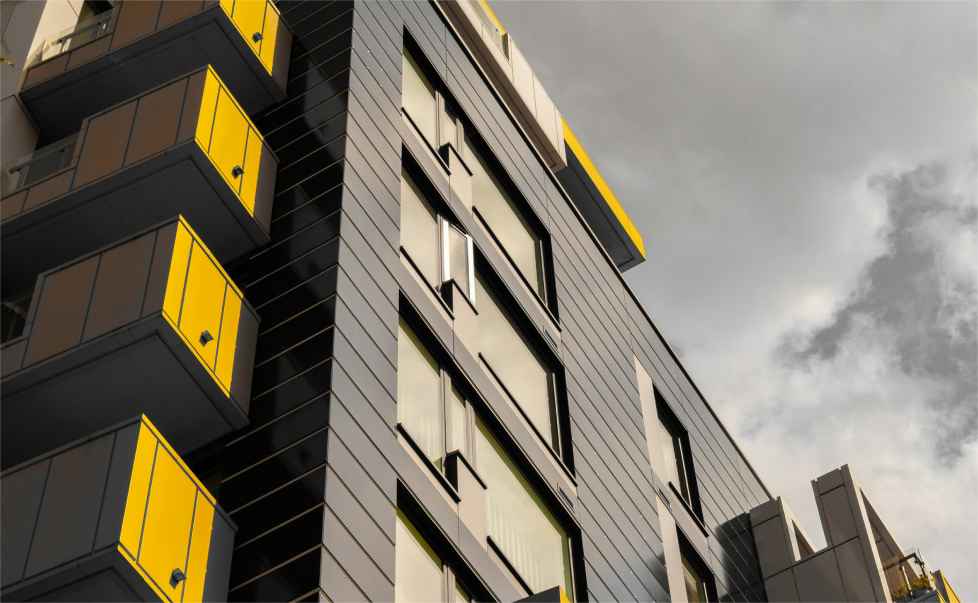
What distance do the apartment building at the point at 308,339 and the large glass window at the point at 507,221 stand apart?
68 mm

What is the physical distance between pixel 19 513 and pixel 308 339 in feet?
12.9

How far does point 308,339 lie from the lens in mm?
15633

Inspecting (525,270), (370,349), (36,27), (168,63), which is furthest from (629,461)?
(36,27)

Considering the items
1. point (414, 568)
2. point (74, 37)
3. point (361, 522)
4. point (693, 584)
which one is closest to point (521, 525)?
point (414, 568)

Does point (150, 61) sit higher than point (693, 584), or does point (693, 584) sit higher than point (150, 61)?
point (150, 61)

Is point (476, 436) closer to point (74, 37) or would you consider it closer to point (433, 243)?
point (433, 243)

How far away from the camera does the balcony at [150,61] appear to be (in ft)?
64.8

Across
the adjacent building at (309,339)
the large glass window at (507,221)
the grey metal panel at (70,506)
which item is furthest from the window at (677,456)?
the grey metal panel at (70,506)

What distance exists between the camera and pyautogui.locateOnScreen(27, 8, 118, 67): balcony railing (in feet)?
67.0

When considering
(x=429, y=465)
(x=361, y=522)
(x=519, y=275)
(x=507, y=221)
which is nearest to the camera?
(x=361, y=522)

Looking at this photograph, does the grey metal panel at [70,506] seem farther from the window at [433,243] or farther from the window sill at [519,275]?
the window sill at [519,275]

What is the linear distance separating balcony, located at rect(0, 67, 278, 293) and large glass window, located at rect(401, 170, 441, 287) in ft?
7.55

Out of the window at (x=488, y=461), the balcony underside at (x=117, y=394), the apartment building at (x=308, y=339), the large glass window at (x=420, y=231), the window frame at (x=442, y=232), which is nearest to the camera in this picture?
the apartment building at (x=308, y=339)

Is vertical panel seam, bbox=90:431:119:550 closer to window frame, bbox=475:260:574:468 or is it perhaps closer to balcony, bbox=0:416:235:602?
balcony, bbox=0:416:235:602
